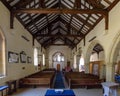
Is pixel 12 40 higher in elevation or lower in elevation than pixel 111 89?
higher

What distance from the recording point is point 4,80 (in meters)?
7.08

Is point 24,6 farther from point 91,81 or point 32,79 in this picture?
point 91,81

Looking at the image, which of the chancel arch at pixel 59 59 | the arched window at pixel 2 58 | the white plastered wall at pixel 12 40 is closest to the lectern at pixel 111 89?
the white plastered wall at pixel 12 40

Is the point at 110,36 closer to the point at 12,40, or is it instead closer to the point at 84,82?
the point at 84,82

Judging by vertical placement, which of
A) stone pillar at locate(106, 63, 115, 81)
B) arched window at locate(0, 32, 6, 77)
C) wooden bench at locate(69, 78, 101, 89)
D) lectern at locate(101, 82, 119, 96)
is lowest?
wooden bench at locate(69, 78, 101, 89)

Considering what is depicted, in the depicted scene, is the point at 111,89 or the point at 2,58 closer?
the point at 111,89

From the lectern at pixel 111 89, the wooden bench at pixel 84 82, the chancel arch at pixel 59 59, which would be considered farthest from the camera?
the chancel arch at pixel 59 59

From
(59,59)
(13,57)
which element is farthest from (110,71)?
(59,59)

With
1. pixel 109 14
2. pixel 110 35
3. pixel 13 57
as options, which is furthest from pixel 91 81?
pixel 13 57

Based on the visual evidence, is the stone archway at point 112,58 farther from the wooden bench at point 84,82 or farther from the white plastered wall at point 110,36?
the wooden bench at point 84,82

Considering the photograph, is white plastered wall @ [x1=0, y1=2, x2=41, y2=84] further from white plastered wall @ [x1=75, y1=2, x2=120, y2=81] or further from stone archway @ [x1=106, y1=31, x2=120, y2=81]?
stone archway @ [x1=106, y1=31, x2=120, y2=81]

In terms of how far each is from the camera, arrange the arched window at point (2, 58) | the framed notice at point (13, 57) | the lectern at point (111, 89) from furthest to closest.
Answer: the framed notice at point (13, 57)
the arched window at point (2, 58)
the lectern at point (111, 89)

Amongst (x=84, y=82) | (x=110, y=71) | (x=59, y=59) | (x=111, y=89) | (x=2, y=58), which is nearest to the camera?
(x=111, y=89)

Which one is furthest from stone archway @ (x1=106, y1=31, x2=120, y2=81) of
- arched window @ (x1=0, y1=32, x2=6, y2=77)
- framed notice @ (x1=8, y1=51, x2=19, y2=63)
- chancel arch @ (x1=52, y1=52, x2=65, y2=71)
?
chancel arch @ (x1=52, y1=52, x2=65, y2=71)
